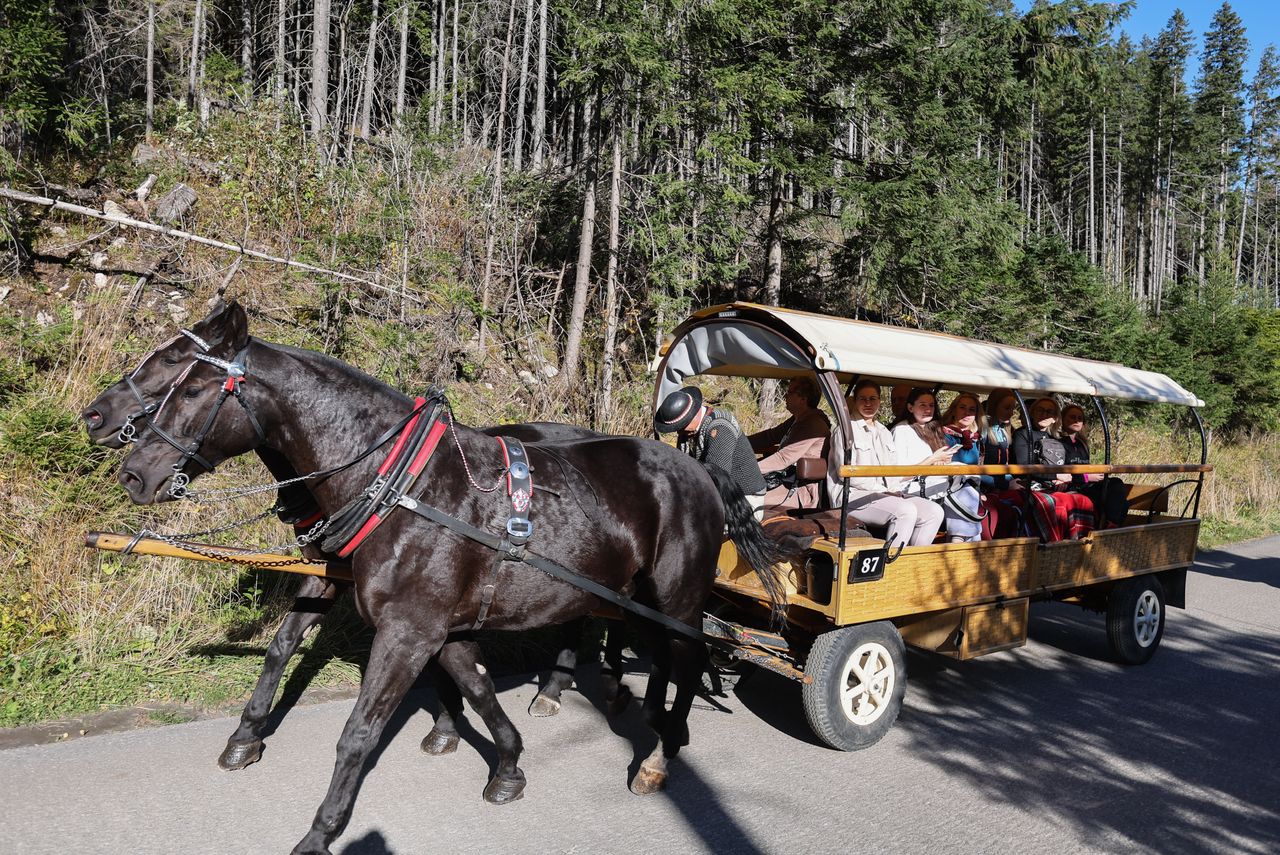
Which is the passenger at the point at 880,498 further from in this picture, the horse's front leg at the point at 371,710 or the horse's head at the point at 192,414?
the horse's head at the point at 192,414

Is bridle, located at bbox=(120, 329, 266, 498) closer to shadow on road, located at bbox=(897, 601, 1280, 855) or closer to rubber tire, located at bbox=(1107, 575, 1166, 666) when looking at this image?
shadow on road, located at bbox=(897, 601, 1280, 855)

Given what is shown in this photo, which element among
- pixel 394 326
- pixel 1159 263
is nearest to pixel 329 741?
pixel 394 326

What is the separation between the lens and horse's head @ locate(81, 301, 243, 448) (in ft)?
11.0

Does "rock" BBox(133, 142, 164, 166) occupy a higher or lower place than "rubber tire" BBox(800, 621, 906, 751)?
higher

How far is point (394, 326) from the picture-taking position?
9.38m

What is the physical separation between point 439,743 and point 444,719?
0.40 feet

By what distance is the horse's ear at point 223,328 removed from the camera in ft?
11.4

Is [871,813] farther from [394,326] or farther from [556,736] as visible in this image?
[394,326]

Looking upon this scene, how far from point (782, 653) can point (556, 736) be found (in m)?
1.37

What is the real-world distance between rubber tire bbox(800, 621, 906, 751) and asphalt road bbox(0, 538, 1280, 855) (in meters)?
0.11

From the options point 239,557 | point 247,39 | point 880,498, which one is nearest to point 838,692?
point 880,498

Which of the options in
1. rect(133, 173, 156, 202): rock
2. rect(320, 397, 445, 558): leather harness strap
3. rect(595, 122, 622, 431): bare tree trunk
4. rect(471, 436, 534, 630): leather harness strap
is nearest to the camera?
rect(320, 397, 445, 558): leather harness strap

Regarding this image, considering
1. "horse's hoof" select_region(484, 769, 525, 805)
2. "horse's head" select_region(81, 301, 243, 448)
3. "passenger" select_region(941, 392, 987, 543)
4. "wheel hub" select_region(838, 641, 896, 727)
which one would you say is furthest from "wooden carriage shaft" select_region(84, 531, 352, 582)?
"passenger" select_region(941, 392, 987, 543)

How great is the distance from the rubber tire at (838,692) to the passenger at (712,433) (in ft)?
3.28
